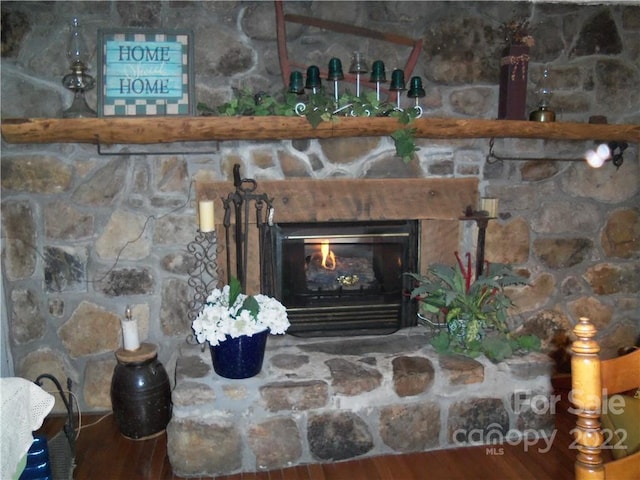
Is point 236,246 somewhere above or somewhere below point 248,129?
below

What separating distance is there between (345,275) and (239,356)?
821 millimetres

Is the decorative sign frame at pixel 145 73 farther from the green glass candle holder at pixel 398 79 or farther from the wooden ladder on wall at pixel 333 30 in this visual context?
the green glass candle holder at pixel 398 79

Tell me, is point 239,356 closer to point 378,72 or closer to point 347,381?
point 347,381

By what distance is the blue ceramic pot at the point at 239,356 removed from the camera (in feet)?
6.66

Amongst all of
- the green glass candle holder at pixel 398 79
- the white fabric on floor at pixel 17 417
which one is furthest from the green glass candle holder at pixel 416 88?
the white fabric on floor at pixel 17 417

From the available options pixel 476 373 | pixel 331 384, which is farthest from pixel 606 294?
pixel 331 384

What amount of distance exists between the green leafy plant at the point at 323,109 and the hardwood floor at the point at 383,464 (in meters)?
1.33

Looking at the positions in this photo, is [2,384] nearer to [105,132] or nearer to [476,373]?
[105,132]

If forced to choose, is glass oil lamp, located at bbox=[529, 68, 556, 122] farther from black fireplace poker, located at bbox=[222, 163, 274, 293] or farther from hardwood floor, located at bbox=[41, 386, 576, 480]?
hardwood floor, located at bbox=[41, 386, 576, 480]

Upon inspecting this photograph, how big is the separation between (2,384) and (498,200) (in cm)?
222

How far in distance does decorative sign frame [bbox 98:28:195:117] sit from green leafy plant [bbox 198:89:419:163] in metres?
0.15

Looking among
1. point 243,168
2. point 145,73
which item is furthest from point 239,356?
point 145,73

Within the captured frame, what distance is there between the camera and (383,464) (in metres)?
2.08

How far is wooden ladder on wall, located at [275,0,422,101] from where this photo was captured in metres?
2.34
